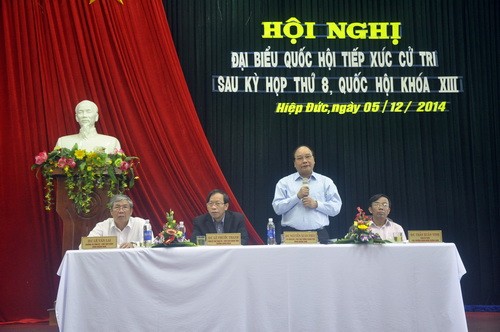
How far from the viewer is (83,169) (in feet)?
15.7

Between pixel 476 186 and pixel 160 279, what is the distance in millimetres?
3620

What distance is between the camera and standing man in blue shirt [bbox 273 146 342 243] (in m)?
4.53

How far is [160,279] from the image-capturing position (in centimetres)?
367

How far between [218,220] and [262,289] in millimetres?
969

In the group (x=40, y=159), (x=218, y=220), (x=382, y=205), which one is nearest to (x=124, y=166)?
(x=40, y=159)

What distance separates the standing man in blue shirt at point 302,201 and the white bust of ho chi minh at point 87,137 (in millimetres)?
1500

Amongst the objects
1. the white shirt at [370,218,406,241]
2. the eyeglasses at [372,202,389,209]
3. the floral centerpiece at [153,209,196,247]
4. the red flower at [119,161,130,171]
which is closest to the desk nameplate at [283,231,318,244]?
the floral centerpiece at [153,209,196,247]

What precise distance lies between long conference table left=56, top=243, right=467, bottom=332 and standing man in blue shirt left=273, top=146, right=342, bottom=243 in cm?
80

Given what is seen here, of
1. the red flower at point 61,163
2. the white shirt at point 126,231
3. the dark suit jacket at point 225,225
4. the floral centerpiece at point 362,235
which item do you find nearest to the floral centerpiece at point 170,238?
the white shirt at point 126,231

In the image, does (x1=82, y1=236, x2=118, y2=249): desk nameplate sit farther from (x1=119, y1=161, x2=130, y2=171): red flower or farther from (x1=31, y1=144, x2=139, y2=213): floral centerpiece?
(x1=119, y1=161, x2=130, y2=171): red flower

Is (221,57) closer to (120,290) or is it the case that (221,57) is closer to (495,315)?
(120,290)

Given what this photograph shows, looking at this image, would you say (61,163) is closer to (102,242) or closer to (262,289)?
(102,242)

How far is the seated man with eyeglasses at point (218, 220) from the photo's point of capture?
4445 millimetres

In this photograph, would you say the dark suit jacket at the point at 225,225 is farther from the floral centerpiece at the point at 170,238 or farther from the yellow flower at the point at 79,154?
the yellow flower at the point at 79,154
